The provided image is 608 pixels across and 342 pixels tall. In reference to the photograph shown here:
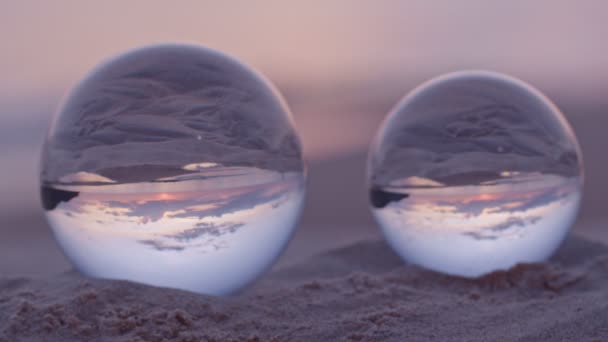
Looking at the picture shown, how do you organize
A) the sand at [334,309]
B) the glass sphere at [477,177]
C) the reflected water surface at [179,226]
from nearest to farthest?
the sand at [334,309]
the reflected water surface at [179,226]
the glass sphere at [477,177]

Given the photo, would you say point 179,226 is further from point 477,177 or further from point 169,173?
point 477,177

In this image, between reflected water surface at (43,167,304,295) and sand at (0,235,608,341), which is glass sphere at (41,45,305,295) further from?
sand at (0,235,608,341)

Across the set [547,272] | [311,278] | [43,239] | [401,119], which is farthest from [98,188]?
[43,239]

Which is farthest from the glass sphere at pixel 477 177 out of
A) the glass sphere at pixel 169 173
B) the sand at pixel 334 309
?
the glass sphere at pixel 169 173

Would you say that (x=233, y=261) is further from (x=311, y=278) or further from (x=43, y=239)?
(x=43, y=239)

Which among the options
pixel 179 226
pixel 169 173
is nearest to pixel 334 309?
pixel 179 226

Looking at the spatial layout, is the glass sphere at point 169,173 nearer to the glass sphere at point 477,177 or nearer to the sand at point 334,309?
the sand at point 334,309
